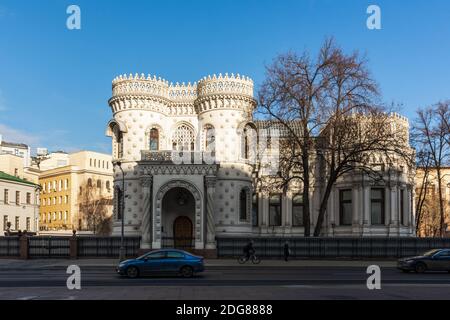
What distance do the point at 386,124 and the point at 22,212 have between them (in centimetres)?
4636

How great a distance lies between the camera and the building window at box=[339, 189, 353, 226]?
4903 centimetres

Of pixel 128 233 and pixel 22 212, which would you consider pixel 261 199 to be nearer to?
pixel 128 233

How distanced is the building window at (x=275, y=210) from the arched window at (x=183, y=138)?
9.37 metres

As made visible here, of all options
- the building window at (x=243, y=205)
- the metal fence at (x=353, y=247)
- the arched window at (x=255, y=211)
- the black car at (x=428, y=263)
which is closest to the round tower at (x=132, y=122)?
the building window at (x=243, y=205)

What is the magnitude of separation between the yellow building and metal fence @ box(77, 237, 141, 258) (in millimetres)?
50466

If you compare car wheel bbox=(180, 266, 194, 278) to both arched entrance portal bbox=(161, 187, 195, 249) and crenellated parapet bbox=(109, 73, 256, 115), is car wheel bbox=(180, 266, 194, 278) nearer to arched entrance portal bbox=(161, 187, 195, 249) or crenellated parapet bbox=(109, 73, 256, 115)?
arched entrance portal bbox=(161, 187, 195, 249)

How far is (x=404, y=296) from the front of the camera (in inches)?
659

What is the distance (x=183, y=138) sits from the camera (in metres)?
47.6

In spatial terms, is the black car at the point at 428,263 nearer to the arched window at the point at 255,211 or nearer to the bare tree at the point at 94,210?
the arched window at the point at 255,211

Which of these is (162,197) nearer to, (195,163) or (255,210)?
(195,163)

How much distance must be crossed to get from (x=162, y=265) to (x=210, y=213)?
1658 centimetres

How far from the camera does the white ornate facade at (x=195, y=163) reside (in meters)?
42.3

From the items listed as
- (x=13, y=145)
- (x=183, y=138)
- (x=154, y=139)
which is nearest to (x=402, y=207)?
(x=183, y=138)
